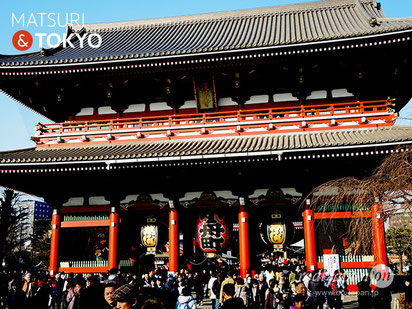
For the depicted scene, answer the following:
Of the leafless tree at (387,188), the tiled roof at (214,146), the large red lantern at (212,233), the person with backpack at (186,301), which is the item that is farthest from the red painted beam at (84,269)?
the leafless tree at (387,188)

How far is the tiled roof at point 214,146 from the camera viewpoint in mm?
12141

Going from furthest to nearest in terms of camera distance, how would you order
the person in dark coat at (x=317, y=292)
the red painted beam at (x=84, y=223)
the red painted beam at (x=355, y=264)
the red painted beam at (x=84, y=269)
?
the red painted beam at (x=84, y=223)
the red painted beam at (x=84, y=269)
the red painted beam at (x=355, y=264)
the person in dark coat at (x=317, y=292)

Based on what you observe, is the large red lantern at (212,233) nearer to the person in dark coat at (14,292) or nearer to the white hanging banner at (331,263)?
the white hanging banner at (331,263)

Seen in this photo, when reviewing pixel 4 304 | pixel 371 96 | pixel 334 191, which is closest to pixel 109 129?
pixel 4 304

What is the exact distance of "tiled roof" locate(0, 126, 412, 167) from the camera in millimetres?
12141

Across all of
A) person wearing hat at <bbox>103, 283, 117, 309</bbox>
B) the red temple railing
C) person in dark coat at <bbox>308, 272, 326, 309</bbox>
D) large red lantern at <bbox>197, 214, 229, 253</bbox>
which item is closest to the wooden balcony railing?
the red temple railing

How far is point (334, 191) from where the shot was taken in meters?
13.2

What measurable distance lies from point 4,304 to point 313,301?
7.73 m

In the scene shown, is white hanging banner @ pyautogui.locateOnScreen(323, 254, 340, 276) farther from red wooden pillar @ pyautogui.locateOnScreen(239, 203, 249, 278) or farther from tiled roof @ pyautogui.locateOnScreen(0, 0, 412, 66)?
tiled roof @ pyautogui.locateOnScreen(0, 0, 412, 66)

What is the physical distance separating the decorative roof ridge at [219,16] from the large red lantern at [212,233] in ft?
43.2

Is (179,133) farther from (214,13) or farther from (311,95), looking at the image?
(214,13)

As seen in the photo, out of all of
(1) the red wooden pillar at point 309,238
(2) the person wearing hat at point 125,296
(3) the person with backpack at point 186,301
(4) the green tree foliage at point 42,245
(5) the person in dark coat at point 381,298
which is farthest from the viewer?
(4) the green tree foliage at point 42,245

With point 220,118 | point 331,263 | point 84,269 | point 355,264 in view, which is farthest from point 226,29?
point 84,269

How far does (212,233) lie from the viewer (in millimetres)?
14219
